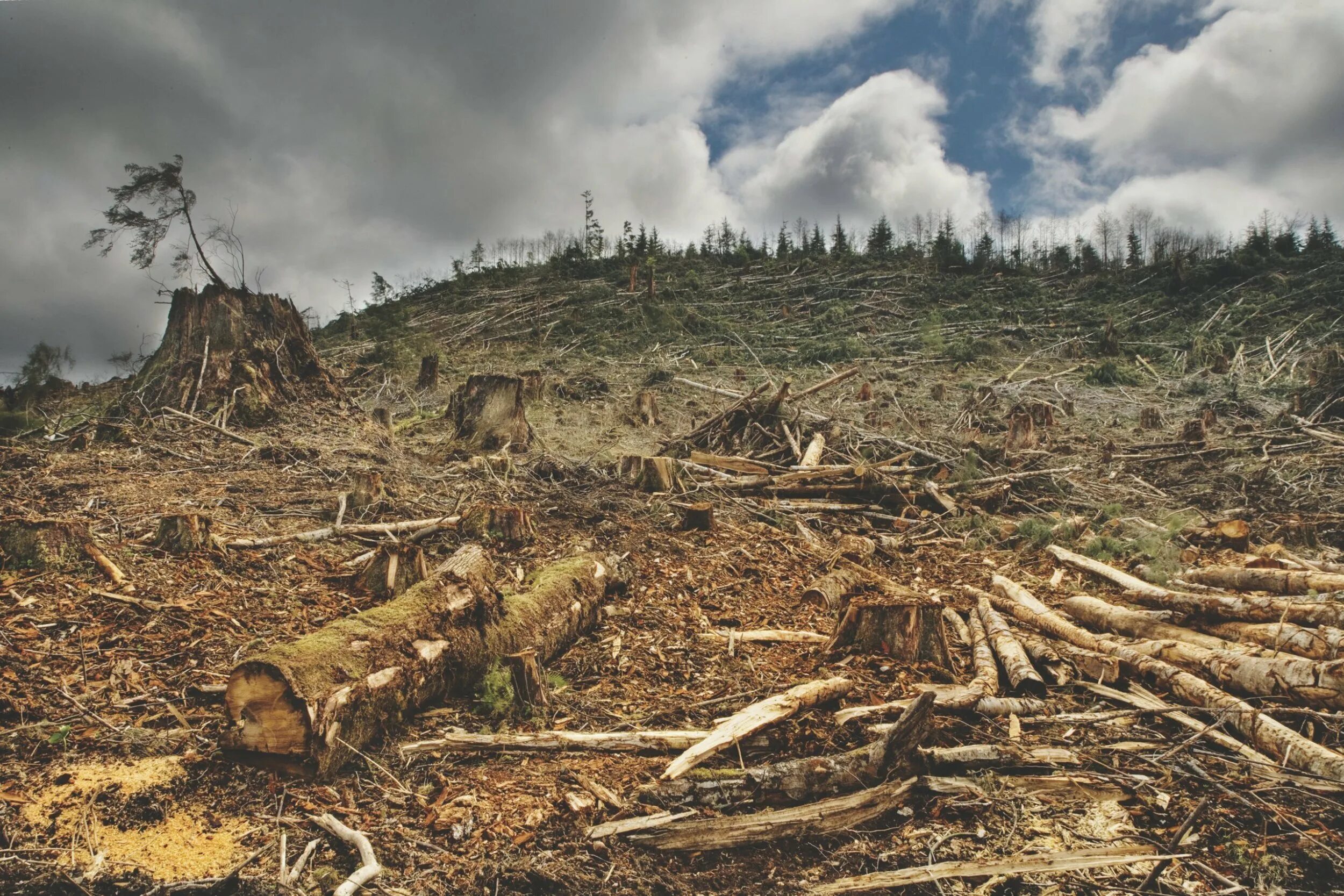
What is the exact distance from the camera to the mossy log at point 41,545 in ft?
14.0

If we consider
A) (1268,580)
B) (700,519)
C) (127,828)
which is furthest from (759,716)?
(1268,580)

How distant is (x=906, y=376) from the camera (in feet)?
61.4

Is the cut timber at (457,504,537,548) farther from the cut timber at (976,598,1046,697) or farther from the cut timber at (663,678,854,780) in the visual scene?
the cut timber at (976,598,1046,697)

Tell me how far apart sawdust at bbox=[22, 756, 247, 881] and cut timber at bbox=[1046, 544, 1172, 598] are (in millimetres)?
5705

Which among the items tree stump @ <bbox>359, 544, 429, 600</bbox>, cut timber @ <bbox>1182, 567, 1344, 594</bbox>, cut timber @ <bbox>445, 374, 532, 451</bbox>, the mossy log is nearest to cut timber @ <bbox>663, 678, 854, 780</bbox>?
tree stump @ <bbox>359, 544, 429, 600</bbox>

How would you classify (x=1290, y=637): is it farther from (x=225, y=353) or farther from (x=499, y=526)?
(x=225, y=353)

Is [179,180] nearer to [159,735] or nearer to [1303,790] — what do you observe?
[159,735]

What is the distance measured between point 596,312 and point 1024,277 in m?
21.7

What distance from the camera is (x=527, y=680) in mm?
3541

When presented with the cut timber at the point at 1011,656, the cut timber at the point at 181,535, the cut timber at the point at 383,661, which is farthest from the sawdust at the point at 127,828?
the cut timber at the point at 1011,656

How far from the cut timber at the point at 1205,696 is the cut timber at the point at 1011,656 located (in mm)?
352

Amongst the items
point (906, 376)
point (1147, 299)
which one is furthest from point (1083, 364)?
point (1147, 299)

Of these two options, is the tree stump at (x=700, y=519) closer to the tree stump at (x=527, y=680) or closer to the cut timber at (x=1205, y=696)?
the cut timber at (x=1205, y=696)

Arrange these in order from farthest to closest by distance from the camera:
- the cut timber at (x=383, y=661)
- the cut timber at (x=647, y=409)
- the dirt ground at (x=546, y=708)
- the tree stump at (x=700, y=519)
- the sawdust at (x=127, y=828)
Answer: the cut timber at (x=647, y=409)
the tree stump at (x=700, y=519)
the cut timber at (x=383, y=661)
the dirt ground at (x=546, y=708)
the sawdust at (x=127, y=828)
